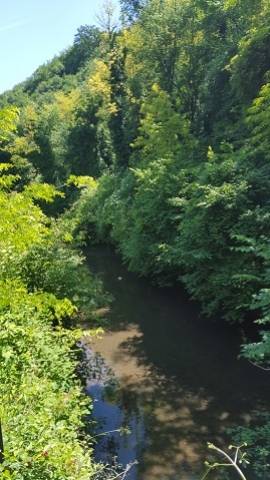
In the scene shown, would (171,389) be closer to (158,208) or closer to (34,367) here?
(34,367)

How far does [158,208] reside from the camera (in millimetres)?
14312

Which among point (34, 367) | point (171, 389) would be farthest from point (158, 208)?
point (34, 367)

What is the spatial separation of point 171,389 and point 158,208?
6876mm

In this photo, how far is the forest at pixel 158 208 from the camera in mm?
5262

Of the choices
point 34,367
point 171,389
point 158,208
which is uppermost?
point 158,208

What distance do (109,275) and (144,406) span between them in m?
10.5

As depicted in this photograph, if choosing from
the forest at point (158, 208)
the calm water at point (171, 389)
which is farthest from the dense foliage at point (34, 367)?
the calm water at point (171, 389)

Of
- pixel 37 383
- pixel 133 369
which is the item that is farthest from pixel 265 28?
pixel 37 383

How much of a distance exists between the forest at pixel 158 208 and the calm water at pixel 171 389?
69cm

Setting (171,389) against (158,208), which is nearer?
(171,389)

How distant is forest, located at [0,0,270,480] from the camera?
5262 millimetres

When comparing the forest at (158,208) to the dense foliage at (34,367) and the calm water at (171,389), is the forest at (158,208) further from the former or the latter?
the calm water at (171,389)

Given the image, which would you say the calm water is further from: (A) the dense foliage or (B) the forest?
(A) the dense foliage

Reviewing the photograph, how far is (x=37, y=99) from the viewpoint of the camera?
181 ft
